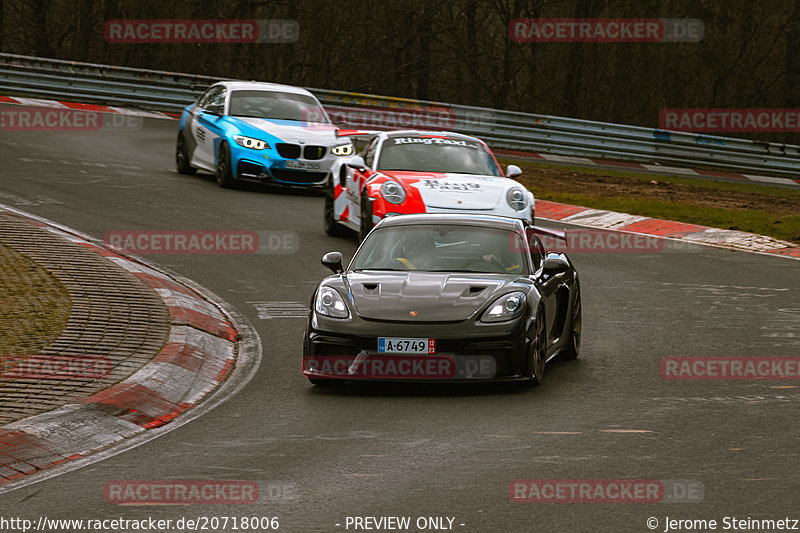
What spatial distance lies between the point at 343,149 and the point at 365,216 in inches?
199

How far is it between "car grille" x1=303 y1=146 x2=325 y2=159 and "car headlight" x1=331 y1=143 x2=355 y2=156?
20 centimetres

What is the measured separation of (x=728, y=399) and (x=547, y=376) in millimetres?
1572

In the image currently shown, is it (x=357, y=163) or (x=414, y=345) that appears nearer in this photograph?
(x=414, y=345)

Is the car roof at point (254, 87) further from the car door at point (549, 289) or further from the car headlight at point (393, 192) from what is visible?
the car door at point (549, 289)

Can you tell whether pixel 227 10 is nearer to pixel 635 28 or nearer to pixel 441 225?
pixel 635 28

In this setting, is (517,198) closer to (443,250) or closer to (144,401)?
(443,250)

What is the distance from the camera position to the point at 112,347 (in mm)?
10047

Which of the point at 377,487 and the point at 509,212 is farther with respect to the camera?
the point at 509,212

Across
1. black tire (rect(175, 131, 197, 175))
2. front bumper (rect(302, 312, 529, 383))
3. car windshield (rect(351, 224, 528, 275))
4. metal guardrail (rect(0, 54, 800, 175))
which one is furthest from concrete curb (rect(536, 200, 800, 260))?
front bumper (rect(302, 312, 529, 383))

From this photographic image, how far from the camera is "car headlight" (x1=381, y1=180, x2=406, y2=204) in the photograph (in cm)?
1521

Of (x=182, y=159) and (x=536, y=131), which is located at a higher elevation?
(x=536, y=131)

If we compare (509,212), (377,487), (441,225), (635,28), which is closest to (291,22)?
(635,28)

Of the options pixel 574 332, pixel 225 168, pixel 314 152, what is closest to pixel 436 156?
pixel 314 152

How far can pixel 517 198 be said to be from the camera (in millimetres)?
15352
